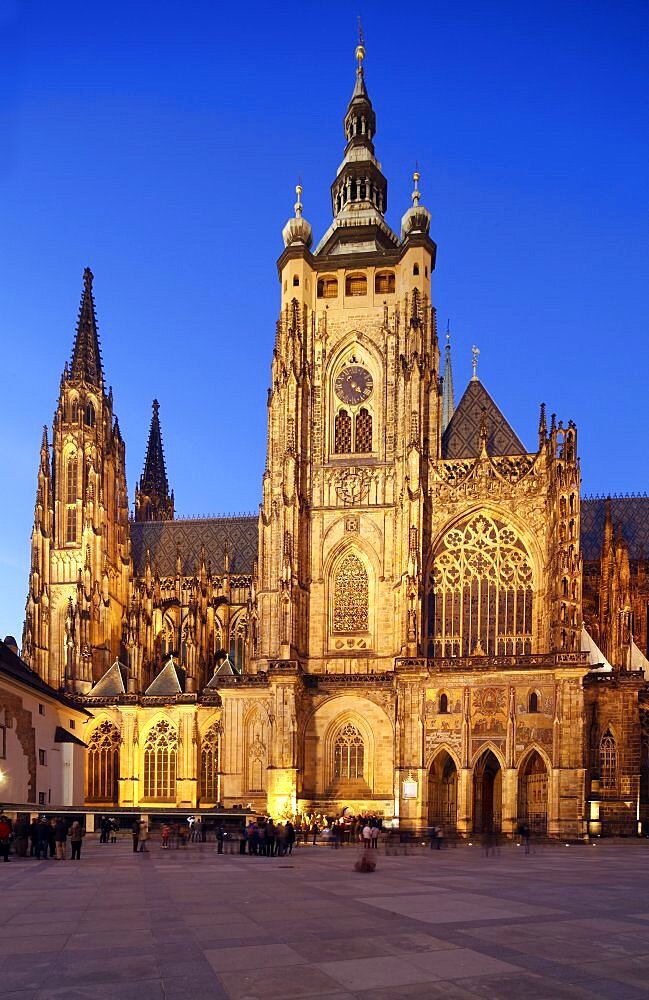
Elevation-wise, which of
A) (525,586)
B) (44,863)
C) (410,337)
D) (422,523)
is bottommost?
(44,863)

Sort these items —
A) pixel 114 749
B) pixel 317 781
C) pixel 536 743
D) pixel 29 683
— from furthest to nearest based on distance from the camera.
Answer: pixel 114 749, pixel 317 781, pixel 536 743, pixel 29 683

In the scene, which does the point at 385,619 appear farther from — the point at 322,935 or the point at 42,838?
the point at 322,935

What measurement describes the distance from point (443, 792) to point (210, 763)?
16140 millimetres

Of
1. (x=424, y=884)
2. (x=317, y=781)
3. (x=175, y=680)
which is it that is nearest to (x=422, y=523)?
(x=317, y=781)

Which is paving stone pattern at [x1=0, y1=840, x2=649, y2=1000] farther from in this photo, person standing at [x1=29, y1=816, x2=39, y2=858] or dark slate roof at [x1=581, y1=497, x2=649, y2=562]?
dark slate roof at [x1=581, y1=497, x2=649, y2=562]

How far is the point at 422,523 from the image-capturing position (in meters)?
56.8

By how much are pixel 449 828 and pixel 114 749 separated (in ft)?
75.7

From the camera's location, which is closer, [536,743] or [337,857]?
[337,857]

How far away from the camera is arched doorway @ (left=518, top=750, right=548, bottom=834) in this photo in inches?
2064

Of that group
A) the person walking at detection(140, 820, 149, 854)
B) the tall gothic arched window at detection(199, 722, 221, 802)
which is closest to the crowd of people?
the person walking at detection(140, 820, 149, 854)

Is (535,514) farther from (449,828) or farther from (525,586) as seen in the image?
(449,828)

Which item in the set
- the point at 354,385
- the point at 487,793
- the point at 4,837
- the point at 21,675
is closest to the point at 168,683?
the point at 21,675

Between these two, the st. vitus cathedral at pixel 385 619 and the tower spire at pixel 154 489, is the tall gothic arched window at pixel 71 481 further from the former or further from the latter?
the tower spire at pixel 154 489

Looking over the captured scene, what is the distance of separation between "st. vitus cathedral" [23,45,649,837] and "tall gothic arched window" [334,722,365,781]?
0.10m
